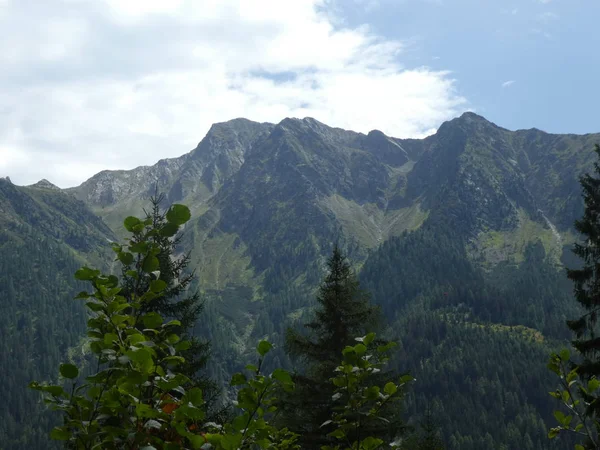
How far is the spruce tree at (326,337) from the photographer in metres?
16.1

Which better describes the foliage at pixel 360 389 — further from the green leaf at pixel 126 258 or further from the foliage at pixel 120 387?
the green leaf at pixel 126 258

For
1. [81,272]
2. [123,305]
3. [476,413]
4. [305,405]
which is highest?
[81,272]

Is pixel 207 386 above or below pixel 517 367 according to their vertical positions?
above

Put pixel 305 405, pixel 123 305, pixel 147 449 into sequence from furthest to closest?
pixel 305 405, pixel 123 305, pixel 147 449

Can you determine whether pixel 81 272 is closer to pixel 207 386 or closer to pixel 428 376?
pixel 207 386

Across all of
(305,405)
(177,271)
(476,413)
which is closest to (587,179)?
(305,405)

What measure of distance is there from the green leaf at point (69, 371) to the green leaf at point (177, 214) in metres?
0.94

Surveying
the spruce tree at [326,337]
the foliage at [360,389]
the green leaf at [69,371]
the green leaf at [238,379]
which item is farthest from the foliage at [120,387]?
the spruce tree at [326,337]

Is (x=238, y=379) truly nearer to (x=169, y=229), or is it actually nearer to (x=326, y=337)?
(x=169, y=229)

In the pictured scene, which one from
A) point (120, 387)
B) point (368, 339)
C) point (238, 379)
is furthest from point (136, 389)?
point (368, 339)

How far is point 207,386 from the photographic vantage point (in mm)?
18422

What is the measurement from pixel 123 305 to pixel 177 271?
16.5 metres

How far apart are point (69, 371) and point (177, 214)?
102 centimetres

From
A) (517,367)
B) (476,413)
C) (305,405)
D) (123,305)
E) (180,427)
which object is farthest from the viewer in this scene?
(517,367)
